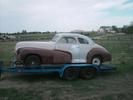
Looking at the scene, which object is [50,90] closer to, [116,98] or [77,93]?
[77,93]

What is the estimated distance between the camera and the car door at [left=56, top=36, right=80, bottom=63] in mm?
10383

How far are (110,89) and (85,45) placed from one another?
9.66ft

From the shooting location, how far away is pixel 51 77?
10.8m

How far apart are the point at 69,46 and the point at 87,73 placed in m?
1.50

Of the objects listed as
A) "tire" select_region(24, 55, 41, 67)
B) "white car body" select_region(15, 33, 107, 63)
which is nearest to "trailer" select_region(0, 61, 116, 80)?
"tire" select_region(24, 55, 41, 67)

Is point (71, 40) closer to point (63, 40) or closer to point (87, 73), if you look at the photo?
point (63, 40)

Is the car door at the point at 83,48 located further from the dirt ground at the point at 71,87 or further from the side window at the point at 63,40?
the dirt ground at the point at 71,87

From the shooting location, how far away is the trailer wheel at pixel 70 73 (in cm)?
990

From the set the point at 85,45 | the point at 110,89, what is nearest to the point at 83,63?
the point at 85,45

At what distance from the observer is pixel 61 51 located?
10.3 m

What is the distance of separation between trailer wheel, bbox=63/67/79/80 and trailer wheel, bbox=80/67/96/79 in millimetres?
280

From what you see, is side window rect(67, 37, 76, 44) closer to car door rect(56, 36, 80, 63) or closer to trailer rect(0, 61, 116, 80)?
car door rect(56, 36, 80, 63)

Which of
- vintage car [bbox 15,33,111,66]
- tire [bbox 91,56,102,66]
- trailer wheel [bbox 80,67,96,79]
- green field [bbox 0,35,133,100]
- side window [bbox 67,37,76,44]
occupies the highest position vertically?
side window [bbox 67,37,76,44]

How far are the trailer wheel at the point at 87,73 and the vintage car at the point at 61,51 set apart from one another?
512 millimetres
